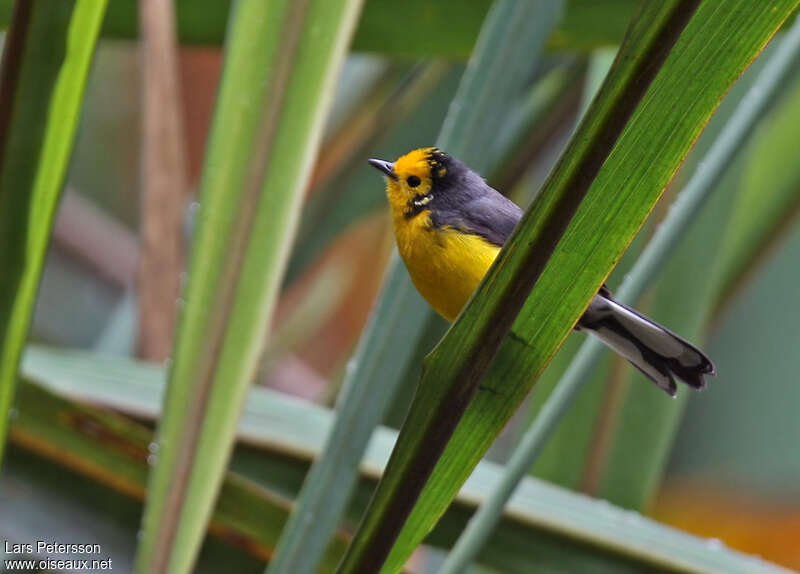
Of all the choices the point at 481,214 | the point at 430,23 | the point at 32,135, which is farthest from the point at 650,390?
the point at 32,135

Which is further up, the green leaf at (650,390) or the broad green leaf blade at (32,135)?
the broad green leaf blade at (32,135)

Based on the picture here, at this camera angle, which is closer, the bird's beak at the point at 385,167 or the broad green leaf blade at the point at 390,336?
the broad green leaf blade at the point at 390,336

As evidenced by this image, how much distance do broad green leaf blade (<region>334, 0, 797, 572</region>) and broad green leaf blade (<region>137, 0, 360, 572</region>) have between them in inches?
7.3

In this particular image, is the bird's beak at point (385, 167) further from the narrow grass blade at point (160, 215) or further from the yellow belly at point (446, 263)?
the narrow grass blade at point (160, 215)

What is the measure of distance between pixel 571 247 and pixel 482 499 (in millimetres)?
427

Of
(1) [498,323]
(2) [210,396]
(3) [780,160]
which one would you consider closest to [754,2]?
(1) [498,323]

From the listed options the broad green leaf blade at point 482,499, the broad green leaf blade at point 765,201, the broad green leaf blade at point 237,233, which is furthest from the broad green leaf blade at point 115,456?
the broad green leaf blade at point 765,201

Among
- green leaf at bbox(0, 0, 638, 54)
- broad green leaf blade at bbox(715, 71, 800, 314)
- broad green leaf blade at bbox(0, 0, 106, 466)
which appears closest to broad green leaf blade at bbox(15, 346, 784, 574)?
broad green leaf blade at bbox(0, 0, 106, 466)

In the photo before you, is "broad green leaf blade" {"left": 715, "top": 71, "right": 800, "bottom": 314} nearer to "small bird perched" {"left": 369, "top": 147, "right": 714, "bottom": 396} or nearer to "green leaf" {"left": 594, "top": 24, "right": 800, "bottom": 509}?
"green leaf" {"left": 594, "top": 24, "right": 800, "bottom": 509}

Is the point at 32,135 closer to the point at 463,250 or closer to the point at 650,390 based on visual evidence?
the point at 463,250

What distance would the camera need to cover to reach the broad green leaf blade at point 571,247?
39 cm

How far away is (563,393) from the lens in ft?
1.96

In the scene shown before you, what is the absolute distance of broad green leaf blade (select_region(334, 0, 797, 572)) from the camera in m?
0.39

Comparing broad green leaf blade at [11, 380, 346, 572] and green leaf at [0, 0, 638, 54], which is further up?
green leaf at [0, 0, 638, 54]
